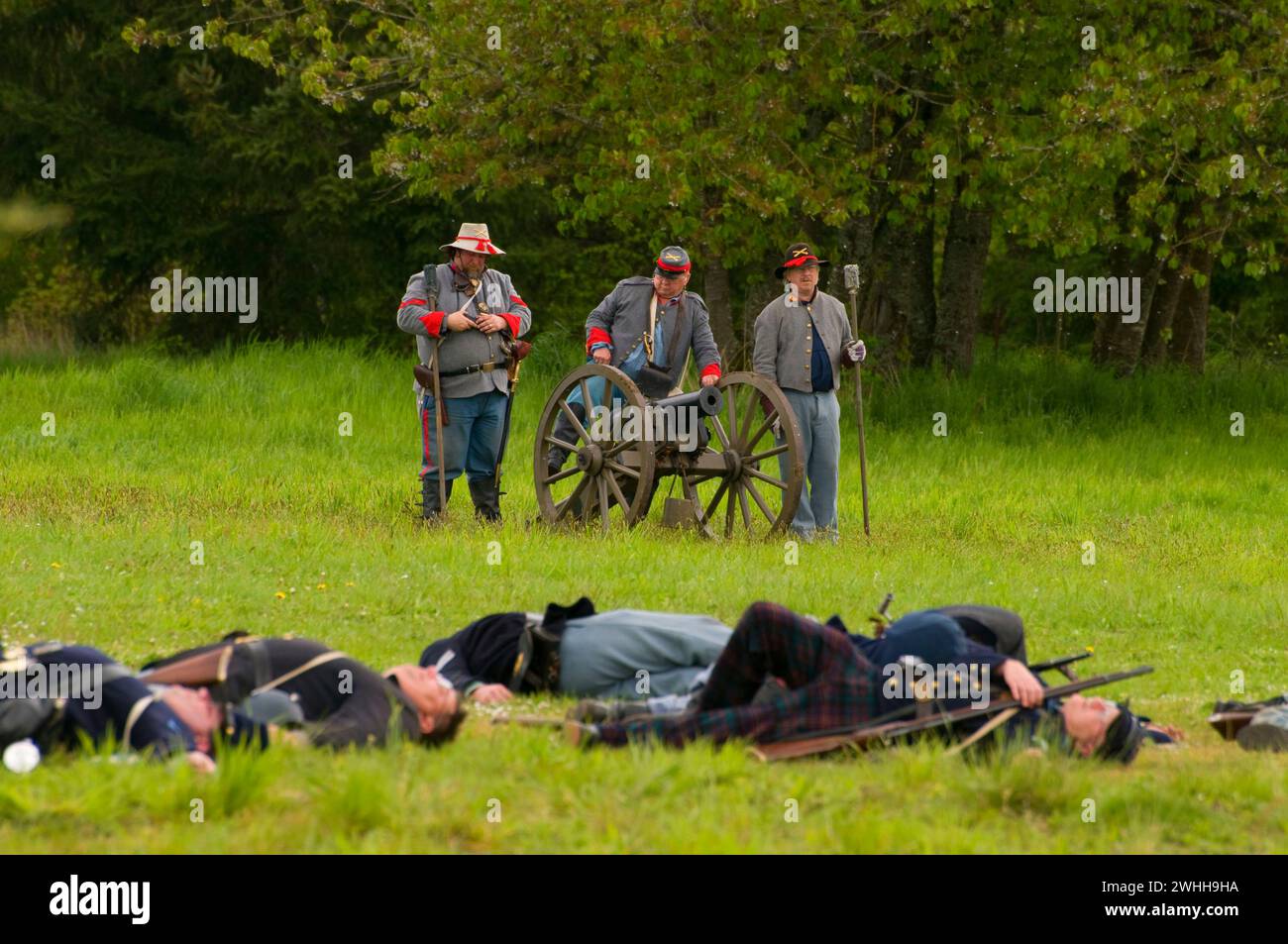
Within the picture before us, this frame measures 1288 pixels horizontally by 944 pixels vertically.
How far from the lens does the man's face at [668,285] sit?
39.7 feet

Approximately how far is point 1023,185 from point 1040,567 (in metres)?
7.88

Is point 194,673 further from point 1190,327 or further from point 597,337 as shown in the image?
point 1190,327

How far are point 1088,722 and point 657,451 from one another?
6182 mm

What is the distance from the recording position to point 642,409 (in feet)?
37.9

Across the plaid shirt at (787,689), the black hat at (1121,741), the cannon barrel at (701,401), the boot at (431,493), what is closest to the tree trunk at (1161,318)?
the cannon barrel at (701,401)

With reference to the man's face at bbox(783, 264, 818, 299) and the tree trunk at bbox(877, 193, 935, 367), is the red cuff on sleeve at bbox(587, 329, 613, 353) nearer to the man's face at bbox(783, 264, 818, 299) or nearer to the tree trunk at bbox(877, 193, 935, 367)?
the man's face at bbox(783, 264, 818, 299)

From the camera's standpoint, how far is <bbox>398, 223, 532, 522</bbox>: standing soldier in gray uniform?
39.3ft

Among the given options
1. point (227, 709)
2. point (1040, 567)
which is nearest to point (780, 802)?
point (227, 709)

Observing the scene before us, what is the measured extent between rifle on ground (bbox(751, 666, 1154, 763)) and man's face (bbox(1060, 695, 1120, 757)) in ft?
0.26

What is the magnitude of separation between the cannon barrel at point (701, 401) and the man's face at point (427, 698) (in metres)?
5.70

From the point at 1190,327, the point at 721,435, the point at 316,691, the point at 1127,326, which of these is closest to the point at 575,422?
the point at 721,435

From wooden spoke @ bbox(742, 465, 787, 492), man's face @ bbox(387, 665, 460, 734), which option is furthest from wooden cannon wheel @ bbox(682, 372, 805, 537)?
man's face @ bbox(387, 665, 460, 734)

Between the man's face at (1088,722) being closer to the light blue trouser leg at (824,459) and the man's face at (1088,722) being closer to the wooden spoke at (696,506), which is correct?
the wooden spoke at (696,506)

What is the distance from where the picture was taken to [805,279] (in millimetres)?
12164
